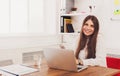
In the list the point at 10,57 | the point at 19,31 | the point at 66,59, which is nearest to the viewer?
the point at 66,59

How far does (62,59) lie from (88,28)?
1060 millimetres

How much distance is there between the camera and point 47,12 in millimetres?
4129

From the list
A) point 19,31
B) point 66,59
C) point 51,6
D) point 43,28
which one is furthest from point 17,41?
point 66,59

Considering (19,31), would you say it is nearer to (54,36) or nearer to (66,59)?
(54,36)

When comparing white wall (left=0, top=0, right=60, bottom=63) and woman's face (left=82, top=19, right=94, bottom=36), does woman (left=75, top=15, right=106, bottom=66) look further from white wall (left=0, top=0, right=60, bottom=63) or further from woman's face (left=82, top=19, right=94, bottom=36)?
white wall (left=0, top=0, right=60, bottom=63)

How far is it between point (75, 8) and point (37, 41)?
3.37 ft

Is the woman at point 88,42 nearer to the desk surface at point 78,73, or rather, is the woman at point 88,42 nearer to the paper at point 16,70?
the desk surface at point 78,73

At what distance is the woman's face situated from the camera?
2.99 m

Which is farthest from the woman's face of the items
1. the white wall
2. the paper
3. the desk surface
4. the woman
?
the paper

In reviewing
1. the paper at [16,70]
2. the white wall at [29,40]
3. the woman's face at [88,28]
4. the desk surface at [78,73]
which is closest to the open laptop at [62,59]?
the desk surface at [78,73]

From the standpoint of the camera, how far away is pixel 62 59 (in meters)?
2.11

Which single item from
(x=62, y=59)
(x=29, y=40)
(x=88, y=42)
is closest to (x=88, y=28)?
(x=88, y=42)

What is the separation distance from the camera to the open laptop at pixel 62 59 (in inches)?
80.7

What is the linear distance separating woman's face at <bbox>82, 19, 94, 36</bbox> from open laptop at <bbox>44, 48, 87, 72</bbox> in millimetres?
897
